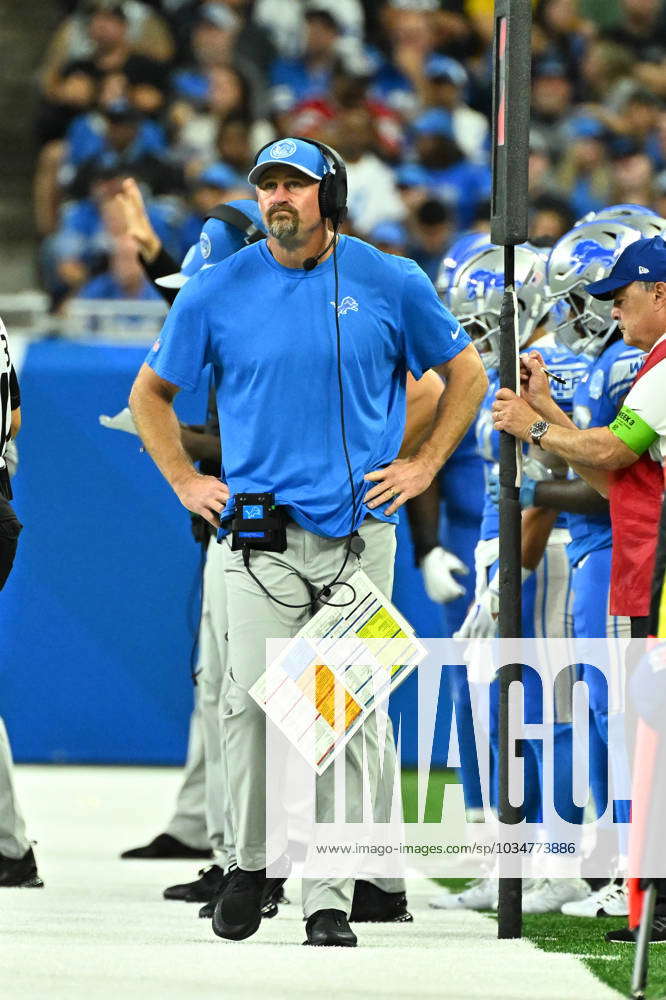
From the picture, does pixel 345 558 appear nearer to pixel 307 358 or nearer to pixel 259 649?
pixel 259 649

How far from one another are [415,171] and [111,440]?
13.4ft

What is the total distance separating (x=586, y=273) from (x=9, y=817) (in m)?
2.62

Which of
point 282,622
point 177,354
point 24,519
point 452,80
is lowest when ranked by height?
point 24,519

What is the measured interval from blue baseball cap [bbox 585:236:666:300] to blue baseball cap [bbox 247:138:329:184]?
0.85 metres

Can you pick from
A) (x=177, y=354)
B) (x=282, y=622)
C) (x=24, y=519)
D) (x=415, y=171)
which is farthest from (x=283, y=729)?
(x=415, y=171)

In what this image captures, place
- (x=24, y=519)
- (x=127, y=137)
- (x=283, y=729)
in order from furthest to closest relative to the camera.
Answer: (x=127, y=137) → (x=24, y=519) → (x=283, y=729)

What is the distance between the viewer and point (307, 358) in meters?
5.21

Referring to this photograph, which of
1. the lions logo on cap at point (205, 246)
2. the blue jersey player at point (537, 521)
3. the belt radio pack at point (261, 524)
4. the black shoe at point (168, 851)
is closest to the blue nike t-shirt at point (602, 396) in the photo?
the blue jersey player at point (537, 521)

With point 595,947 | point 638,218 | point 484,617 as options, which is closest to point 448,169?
point 638,218

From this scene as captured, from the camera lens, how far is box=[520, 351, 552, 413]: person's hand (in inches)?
213

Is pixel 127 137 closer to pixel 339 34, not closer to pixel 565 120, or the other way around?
pixel 339 34

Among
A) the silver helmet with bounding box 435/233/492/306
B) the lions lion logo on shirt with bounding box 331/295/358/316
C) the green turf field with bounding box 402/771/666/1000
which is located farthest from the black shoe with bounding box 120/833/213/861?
the lions lion logo on shirt with bounding box 331/295/358/316

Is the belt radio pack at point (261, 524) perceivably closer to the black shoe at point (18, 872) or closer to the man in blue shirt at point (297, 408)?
the man in blue shirt at point (297, 408)

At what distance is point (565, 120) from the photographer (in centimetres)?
1405
